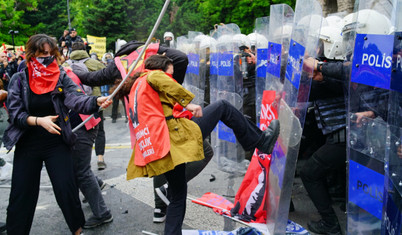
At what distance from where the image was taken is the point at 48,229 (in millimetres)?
3912

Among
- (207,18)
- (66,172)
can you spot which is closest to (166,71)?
(66,172)

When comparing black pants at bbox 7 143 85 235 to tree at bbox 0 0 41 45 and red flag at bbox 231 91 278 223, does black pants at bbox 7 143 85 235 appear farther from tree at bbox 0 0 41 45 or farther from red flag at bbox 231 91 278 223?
tree at bbox 0 0 41 45

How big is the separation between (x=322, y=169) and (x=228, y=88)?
7.62ft

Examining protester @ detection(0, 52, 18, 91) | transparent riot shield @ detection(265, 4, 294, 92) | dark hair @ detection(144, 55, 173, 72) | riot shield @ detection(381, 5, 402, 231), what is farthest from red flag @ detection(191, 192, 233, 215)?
protester @ detection(0, 52, 18, 91)

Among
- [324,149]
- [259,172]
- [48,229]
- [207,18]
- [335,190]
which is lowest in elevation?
[48,229]

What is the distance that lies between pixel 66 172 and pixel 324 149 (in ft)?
7.38

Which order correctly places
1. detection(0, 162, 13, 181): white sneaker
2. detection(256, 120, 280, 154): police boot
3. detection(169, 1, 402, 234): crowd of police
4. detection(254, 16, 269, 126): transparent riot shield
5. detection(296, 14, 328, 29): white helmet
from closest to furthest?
detection(169, 1, 402, 234): crowd of police < detection(296, 14, 328, 29): white helmet < detection(256, 120, 280, 154): police boot < detection(254, 16, 269, 126): transparent riot shield < detection(0, 162, 13, 181): white sneaker

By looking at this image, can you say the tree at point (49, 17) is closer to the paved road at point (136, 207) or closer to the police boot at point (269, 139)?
Answer: the paved road at point (136, 207)

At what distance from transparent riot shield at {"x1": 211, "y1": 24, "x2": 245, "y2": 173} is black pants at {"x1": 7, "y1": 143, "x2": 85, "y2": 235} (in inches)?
110

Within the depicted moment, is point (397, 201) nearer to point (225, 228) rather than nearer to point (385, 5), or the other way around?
point (385, 5)

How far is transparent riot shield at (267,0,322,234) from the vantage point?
282 centimetres

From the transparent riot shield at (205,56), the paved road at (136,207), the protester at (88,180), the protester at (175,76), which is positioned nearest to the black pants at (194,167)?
the protester at (175,76)

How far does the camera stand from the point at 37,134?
10.3 ft

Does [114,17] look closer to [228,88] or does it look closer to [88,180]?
[228,88]
